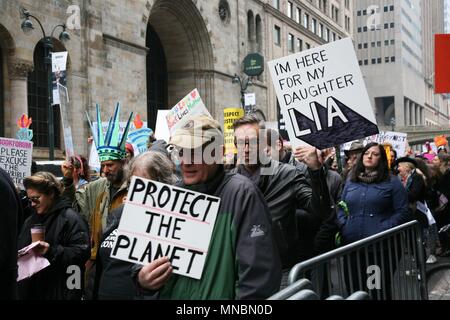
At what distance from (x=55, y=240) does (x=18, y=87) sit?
50.9ft

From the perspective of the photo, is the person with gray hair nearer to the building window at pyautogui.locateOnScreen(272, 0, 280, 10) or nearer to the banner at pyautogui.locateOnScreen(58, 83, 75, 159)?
the banner at pyautogui.locateOnScreen(58, 83, 75, 159)

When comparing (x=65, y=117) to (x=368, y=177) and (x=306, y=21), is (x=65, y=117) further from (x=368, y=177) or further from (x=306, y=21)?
(x=306, y=21)

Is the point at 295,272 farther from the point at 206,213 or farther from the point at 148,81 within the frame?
the point at 148,81

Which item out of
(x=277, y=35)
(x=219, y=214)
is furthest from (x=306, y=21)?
(x=219, y=214)

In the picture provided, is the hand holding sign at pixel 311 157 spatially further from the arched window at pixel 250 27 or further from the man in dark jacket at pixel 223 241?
the arched window at pixel 250 27

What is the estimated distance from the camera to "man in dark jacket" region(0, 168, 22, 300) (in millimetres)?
2637

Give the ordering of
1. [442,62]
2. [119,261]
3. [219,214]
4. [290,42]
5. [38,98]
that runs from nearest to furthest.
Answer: [219,214] → [119,261] → [442,62] → [38,98] → [290,42]

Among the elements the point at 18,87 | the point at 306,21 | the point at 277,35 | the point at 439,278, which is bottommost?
the point at 439,278

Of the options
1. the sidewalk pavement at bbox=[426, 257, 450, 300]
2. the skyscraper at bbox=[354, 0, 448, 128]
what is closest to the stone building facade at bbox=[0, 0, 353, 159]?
the sidewalk pavement at bbox=[426, 257, 450, 300]

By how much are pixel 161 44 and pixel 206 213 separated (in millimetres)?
28849

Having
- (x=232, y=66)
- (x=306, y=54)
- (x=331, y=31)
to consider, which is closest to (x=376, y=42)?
(x=331, y=31)

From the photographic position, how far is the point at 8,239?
2660 mm

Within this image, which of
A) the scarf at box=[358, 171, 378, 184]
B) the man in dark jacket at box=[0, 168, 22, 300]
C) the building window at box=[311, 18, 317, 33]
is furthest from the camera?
the building window at box=[311, 18, 317, 33]
